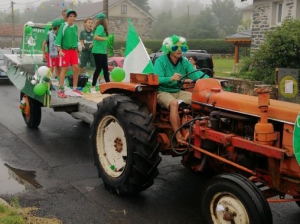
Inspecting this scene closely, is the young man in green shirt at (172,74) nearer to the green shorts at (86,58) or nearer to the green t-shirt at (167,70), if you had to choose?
the green t-shirt at (167,70)

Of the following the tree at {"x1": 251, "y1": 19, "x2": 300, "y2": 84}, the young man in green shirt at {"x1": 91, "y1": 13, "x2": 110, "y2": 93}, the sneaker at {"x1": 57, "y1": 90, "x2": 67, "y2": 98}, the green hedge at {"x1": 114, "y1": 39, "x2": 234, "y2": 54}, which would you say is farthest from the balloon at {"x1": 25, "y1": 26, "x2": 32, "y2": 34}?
the green hedge at {"x1": 114, "y1": 39, "x2": 234, "y2": 54}

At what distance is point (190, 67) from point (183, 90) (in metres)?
0.32

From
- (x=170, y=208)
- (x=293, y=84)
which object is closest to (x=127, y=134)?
(x=170, y=208)

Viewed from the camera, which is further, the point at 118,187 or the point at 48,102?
the point at 48,102

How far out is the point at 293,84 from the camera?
8.00m

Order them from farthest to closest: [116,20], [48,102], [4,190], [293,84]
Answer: [116,20]
[293,84]
[48,102]
[4,190]

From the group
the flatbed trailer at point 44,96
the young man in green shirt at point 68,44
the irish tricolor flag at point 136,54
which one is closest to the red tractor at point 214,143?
the irish tricolor flag at point 136,54

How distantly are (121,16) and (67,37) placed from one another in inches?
1787

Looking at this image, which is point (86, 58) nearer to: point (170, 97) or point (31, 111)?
point (31, 111)

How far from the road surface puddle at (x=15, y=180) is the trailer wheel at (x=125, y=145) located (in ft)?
3.07

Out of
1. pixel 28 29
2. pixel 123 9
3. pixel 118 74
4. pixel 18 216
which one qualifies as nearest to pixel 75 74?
pixel 28 29

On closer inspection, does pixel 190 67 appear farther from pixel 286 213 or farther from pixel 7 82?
pixel 7 82

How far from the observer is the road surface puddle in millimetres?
5234

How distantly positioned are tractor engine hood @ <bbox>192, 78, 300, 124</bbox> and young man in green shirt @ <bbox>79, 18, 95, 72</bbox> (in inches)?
190
